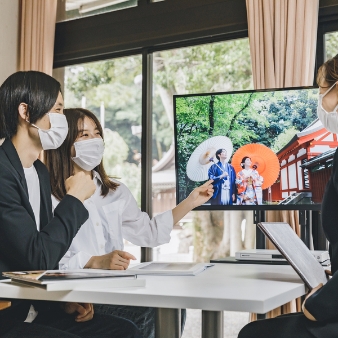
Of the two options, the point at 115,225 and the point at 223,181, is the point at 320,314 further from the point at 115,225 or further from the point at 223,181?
the point at 115,225

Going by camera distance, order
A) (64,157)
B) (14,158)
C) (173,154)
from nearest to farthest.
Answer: (14,158) → (64,157) → (173,154)

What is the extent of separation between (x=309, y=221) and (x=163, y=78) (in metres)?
2.03

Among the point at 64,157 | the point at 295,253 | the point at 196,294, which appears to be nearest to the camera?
the point at 196,294

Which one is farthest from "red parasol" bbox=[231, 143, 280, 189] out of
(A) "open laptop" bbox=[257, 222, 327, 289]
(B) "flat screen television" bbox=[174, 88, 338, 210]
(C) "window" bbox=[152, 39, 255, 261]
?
(C) "window" bbox=[152, 39, 255, 261]

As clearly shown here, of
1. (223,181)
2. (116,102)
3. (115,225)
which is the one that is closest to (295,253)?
(223,181)

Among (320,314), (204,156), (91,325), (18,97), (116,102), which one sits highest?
(116,102)

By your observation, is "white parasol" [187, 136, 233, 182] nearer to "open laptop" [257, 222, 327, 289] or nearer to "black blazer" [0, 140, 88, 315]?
"open laptop" [257, 222, 327, 289]

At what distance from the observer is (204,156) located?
93.0 inches

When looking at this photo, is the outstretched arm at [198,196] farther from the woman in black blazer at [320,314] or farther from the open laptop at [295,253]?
the woman in black blazer at [320,314]

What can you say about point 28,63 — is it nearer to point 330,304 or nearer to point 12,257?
point 12,257

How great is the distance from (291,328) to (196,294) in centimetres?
25

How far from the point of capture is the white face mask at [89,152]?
2.36m

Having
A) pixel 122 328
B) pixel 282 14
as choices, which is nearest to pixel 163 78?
pixel 282 14

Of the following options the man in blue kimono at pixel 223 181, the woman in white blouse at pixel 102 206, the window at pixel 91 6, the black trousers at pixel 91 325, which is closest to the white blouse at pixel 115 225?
the woman in white blouse at pixel 102 206
